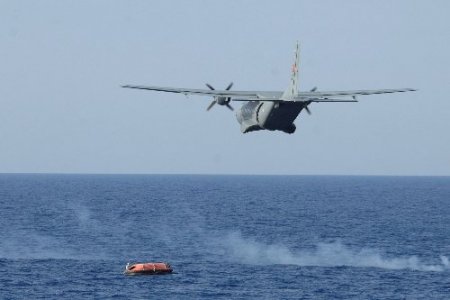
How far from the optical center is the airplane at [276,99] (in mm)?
72938

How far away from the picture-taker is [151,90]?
75.2 meters

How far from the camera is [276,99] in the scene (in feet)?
248

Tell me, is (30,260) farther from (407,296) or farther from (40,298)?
(407,296)

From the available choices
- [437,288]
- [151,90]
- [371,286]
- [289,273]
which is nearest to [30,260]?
[289,273]

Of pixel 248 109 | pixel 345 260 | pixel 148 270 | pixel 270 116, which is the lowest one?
pixel 148 270

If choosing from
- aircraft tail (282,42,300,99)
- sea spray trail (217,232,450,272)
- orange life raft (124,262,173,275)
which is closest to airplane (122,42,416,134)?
aircraft tail (282,42,300,99)

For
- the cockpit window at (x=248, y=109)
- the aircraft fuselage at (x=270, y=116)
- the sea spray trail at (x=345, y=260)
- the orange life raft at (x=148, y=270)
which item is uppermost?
the cockpit window at (x=248, y=109)

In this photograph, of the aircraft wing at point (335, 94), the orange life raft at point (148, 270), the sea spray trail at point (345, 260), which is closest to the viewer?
the aircraft wing at point (335, 94)

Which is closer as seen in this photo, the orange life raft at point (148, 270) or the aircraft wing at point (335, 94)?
the aircraft wing at point (335, 94)

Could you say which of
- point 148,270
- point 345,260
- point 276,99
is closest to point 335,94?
point 276,99

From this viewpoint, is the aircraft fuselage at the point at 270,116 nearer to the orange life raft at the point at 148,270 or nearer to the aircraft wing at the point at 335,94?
the aircraft wing at the point at 335,94

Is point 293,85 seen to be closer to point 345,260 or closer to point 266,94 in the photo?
point 266,94

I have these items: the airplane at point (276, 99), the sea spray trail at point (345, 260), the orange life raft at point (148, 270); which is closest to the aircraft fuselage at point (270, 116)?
the airplane at point (276, 99)

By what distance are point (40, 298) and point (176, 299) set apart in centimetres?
2292
